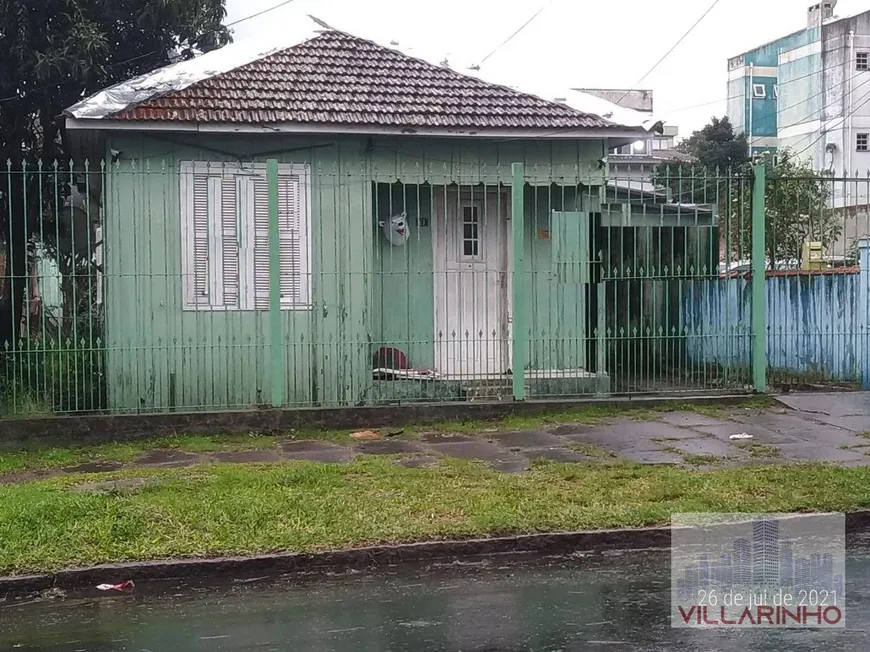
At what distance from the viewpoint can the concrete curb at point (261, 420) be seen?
910 centimetres

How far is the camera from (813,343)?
1127 centimetres

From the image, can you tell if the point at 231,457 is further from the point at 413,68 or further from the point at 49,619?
the point at 413,68

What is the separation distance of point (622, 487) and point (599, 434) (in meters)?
2.31

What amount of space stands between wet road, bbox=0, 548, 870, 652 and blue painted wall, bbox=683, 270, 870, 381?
17.7 feet

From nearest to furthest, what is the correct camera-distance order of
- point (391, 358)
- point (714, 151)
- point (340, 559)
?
point (340, 559)
point (391, 358)
point (714, 151)

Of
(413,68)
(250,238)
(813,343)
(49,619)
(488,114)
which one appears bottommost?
(49,619)

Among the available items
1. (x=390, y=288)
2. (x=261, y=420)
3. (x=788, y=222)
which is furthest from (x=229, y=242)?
(x=788, y=222)

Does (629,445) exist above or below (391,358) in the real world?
below

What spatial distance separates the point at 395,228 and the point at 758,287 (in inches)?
161

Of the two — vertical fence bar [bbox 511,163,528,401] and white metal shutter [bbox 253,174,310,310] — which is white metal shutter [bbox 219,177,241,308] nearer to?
white metal shutter [bbox 253,174,310,310]

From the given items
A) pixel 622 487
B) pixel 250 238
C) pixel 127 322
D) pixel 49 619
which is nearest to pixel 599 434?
pixel 622 487

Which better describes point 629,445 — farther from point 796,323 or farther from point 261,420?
point 796,323

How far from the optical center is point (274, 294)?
32.4ft

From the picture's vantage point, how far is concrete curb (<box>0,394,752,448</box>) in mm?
9102
